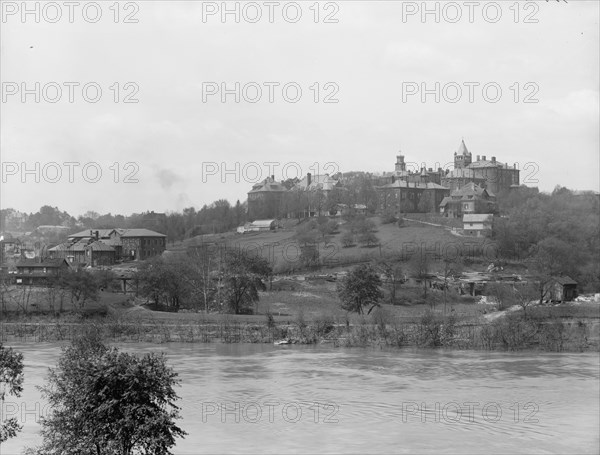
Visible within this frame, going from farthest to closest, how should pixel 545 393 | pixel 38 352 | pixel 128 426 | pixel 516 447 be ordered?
pixel 38 352
pixel 545 393
pixel 516 447
pixel 128 426

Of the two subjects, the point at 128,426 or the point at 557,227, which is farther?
the point at 557,227

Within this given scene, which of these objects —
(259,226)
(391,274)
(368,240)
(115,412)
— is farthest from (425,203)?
(115,412)

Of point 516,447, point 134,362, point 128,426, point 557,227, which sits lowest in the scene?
point 516,447

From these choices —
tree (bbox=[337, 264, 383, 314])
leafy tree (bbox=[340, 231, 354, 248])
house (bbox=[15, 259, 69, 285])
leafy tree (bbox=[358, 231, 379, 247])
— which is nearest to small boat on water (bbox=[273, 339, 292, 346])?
tree (bbox=[337, 264, 383, 314])

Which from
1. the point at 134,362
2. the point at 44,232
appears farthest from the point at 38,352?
the point at 44,232

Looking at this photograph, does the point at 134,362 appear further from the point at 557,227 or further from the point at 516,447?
the point at 557,227

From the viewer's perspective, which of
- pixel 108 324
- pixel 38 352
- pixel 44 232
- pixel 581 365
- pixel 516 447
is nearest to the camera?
pixel 516 447

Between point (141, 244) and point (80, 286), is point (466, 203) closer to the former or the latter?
point (141, 244)
